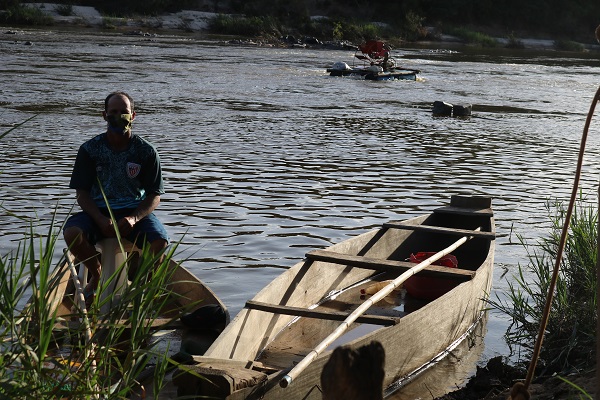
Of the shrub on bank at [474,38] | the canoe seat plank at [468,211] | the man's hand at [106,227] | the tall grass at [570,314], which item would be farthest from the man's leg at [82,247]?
the shrub on bank at [474,38]

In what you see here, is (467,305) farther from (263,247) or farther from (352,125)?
(352,125)

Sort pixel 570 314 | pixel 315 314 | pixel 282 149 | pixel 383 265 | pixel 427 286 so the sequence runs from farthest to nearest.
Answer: pixel 282 149, pixel 427 286, pixel 383 265, pixel 570 314, pixel 315 314

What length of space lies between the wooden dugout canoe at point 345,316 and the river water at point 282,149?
532 mm

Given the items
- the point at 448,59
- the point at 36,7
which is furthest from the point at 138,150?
the point at 36,7

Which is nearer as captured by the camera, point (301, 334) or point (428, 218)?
point (301, 334)

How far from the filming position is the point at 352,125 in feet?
63.0

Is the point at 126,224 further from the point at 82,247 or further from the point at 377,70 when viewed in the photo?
the point at 377,70

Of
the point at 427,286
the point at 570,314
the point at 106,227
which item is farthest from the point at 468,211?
the point at 106,227

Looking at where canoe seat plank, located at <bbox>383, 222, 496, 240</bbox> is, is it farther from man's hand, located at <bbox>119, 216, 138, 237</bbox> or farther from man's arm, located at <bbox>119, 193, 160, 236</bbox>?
man's hand, located at <bbox>119, 216, 138, 237</bbox>

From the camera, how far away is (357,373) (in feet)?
10.2

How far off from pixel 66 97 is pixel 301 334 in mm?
15313

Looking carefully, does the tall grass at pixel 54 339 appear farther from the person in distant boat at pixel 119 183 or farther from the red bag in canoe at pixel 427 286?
the red bag in canoe at pixel 427 286

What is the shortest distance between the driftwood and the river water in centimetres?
170

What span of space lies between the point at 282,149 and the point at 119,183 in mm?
9426
